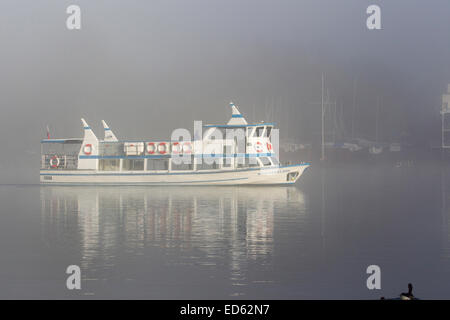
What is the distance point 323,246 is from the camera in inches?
1437

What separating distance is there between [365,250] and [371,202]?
31923 mm

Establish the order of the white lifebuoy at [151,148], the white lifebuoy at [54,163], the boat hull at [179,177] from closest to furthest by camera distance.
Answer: the boat hull at [179,177] → the white lifebuoy at [151,148] → the white lifebuoy at [54,163]

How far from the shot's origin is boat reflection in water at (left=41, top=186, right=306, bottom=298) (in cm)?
2714

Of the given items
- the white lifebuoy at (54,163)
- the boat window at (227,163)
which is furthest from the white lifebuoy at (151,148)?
the white lifebuoy at (54,163)

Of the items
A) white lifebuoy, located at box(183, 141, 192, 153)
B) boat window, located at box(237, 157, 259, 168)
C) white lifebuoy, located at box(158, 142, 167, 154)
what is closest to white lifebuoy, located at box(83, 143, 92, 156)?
white lifebuoy, located at box(158, 142, 167, 154)

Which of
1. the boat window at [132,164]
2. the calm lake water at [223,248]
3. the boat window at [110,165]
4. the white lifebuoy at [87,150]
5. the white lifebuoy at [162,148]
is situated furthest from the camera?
the boat window at [110,165]

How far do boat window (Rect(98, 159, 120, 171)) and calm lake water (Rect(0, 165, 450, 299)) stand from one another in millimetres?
20615

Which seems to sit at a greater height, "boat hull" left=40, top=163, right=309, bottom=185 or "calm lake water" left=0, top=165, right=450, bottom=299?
"boat hull" left=40, top=163, right=309, bottom=185

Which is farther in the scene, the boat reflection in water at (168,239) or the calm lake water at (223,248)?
the boat reflection in water at (168,239)

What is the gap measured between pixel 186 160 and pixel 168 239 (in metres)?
45.1

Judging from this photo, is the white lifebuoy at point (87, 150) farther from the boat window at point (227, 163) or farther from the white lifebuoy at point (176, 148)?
the boat window at point (227, 163)

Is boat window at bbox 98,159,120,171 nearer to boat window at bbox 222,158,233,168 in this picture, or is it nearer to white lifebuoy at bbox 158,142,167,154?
white lifebuoy at bbox 158,142,167,154

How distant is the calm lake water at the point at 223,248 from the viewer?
26219 mm
